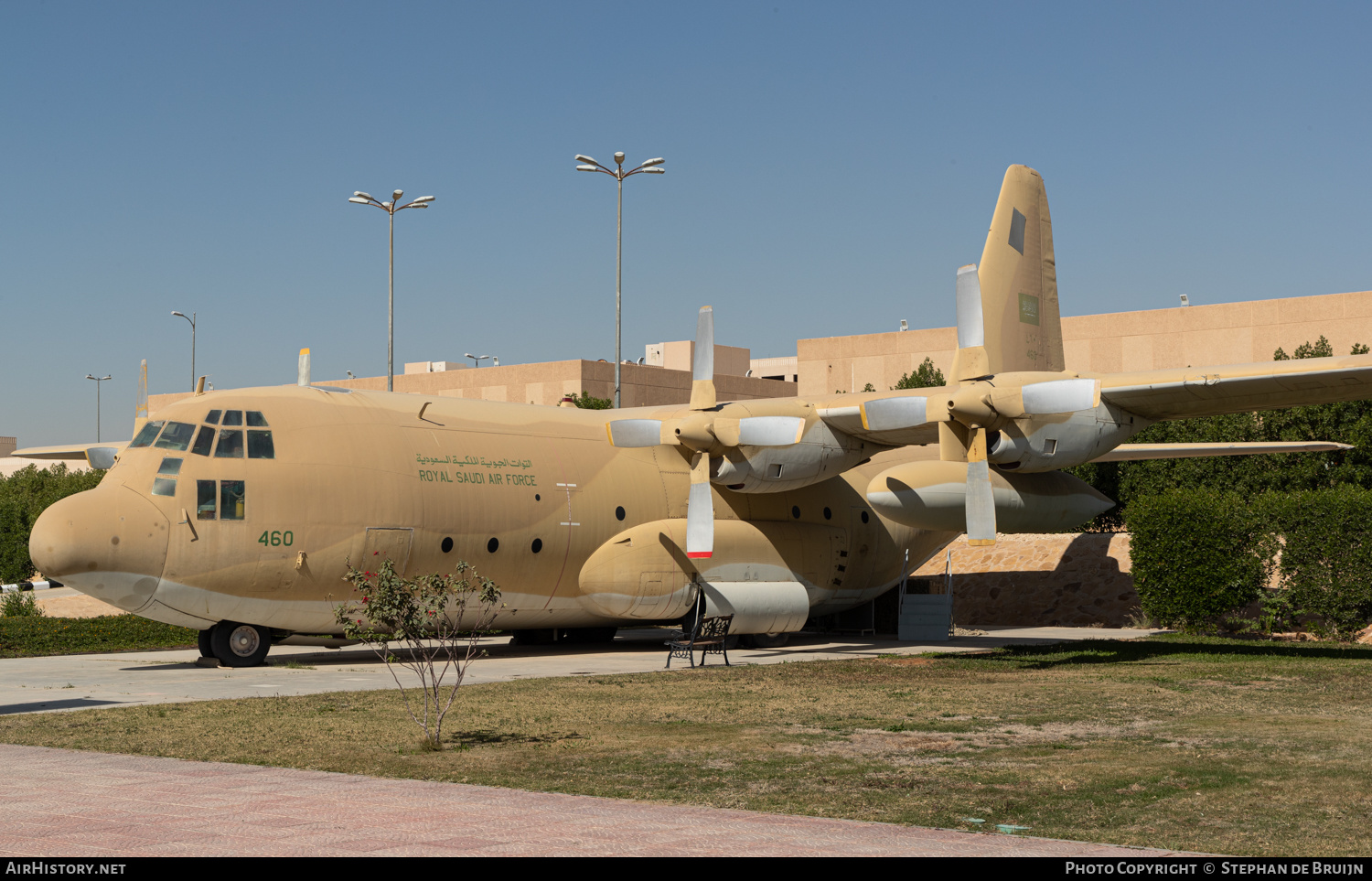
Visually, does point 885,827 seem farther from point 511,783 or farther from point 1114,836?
point 511,783

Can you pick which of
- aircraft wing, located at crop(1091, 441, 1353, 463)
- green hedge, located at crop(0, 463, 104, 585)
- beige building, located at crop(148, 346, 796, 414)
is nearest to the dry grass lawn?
aircraft wing, located at crop(1091, 441, 1353, 463)

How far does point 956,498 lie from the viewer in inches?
910

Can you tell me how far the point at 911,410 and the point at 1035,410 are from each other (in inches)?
82.6

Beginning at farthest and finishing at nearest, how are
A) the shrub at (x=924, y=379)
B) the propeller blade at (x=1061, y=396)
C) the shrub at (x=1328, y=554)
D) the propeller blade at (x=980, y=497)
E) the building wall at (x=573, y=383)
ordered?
the building wall at (x=573, y=383) < the shrub at (x=924, y=379) < the shrub at (x=1328, y=554) < the propeller blade at (x=980, y=497) < the propeller blade at (x=1061, y=396)

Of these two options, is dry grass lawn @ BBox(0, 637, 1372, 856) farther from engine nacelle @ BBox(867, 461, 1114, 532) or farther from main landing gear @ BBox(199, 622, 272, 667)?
main landing gear @ BBox(199, 622, 272, 667)

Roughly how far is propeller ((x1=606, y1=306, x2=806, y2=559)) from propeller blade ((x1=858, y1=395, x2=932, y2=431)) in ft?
5.01

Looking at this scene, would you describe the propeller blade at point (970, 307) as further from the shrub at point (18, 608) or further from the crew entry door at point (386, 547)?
the shrub at point (18, 608)

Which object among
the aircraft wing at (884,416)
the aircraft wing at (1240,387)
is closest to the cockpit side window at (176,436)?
the aircraft wing at (884,416)

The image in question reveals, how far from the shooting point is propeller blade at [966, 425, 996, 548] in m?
21.0

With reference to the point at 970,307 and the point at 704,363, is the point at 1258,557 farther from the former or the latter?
the point at 704,363

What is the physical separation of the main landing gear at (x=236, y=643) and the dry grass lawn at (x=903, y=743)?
474 centimetres

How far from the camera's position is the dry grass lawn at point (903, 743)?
9133 millimetres

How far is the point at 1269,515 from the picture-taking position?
88.5 ft
